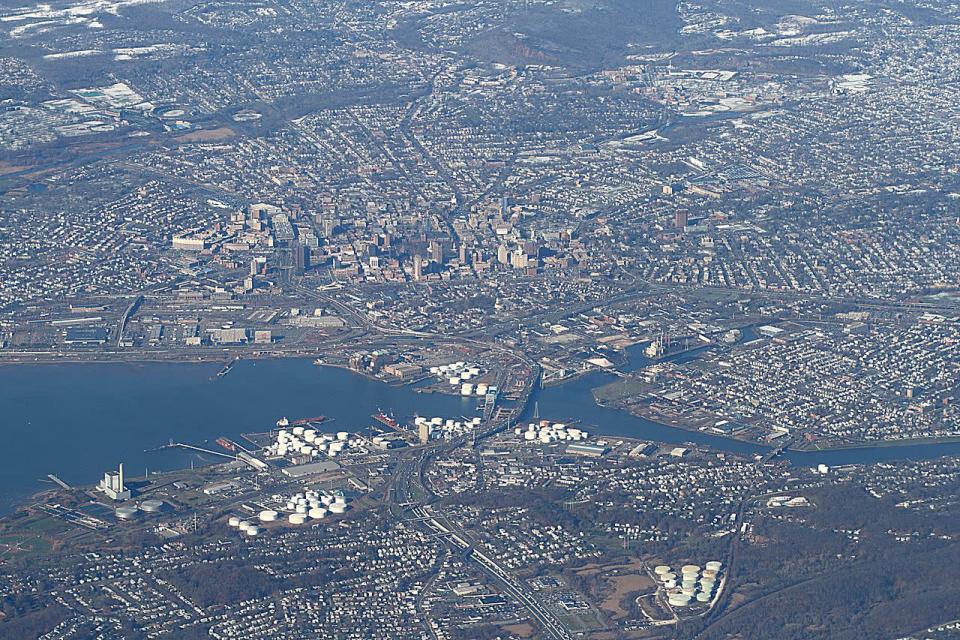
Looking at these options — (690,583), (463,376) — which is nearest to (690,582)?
(690,583)

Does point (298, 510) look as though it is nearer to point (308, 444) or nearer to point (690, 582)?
A: point (308, 444)

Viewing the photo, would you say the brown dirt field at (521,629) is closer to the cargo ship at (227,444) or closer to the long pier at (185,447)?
the long pier at (185,447)

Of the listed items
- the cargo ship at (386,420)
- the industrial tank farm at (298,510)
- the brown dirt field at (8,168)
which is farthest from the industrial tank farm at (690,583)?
the brown dirt field at (8,168)

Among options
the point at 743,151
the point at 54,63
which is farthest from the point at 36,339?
the point at 54,63

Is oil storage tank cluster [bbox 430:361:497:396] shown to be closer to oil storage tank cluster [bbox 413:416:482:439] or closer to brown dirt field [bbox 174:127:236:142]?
oil storage tank cluster [bbox 413:416:482:439]

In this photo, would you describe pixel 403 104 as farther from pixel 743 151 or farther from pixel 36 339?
pixel 36 339
